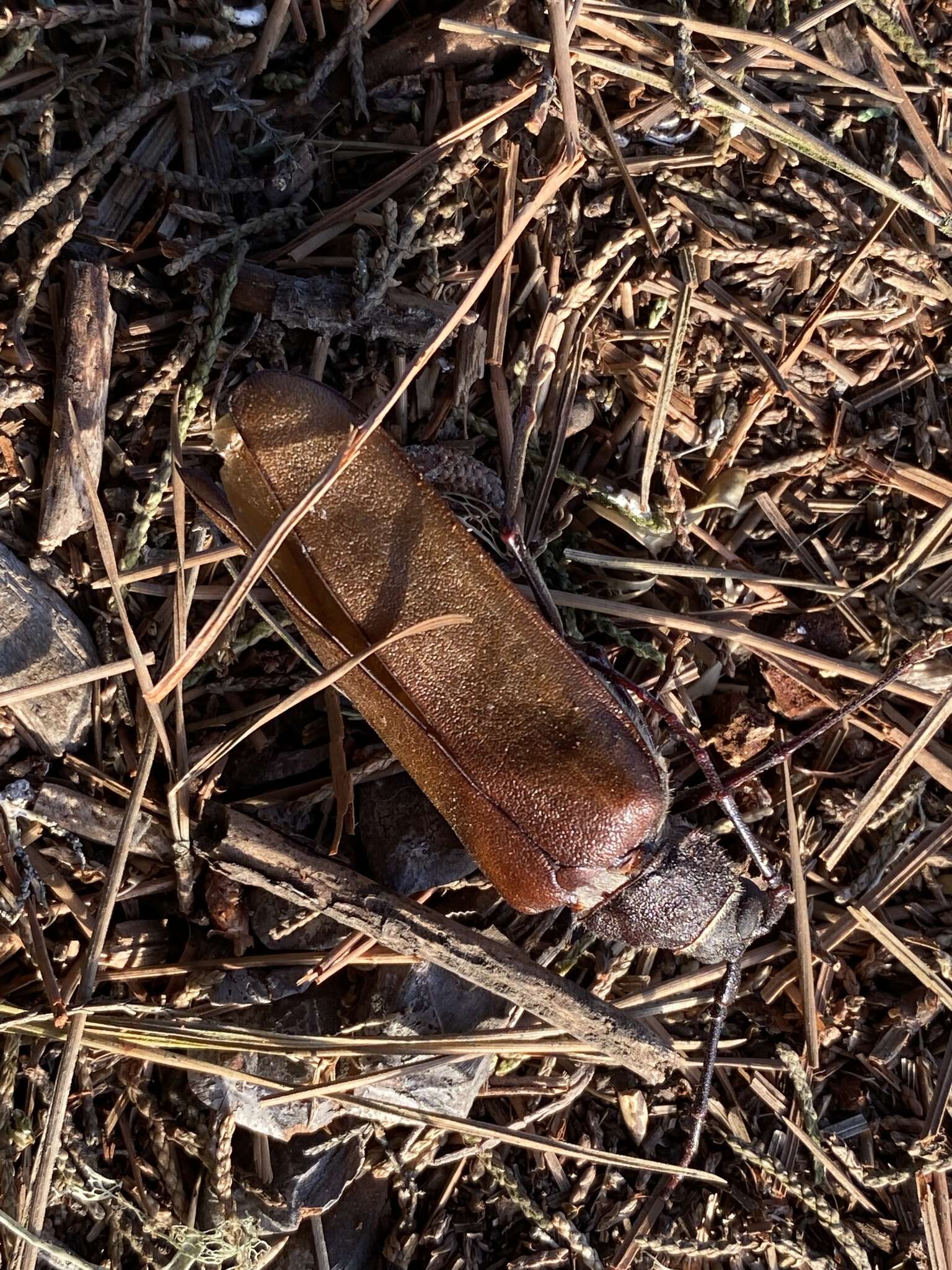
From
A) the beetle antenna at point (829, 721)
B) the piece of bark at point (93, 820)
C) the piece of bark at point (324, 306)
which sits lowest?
the piece of bark at point (93, 820)

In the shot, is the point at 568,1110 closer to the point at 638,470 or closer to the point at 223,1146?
the point at 223,1146

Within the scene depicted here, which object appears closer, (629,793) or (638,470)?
(629,793)

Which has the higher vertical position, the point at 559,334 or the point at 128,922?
the point at 559,334

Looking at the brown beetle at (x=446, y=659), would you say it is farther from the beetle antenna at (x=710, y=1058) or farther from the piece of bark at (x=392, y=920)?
the beetle antenna at (x=710, y=1058)

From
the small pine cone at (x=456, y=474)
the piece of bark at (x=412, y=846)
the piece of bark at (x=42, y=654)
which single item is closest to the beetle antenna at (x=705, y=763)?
the small pine cone at (x=456, y=474)

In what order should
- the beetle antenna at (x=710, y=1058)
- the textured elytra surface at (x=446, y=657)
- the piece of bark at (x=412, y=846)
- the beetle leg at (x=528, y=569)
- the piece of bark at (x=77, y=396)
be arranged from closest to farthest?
the textured elytra surface at (x=446, y=657) → the piece of bark at (x=77, y=396) → the beetle leg at (x=528, y=569) → the piece of bark at (x=412, y=846) → the beetle antenna at (x=710, y=1058)

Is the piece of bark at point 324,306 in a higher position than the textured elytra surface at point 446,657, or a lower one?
higher

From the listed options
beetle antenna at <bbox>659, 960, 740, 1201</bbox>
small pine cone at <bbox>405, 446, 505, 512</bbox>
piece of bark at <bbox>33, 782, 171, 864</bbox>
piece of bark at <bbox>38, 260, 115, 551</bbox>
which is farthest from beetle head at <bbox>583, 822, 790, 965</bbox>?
piece of bark at <bbox>38, 260, 115, 551</bbox>

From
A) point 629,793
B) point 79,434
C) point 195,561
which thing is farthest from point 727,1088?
point 79,434
